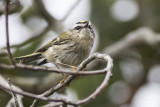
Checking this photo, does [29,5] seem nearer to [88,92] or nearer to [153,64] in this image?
[88,92]

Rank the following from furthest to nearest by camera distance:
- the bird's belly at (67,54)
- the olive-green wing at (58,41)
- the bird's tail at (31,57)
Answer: the olive-green wing at (58,41) < the bird's tail at (31,57) < the bird's belly at (67,54)

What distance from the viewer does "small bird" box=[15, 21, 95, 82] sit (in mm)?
4340

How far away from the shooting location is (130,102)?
5656mm

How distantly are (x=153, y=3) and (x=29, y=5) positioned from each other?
2745 mm

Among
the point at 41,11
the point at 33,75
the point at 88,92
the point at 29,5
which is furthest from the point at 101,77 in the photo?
the point at 29,5

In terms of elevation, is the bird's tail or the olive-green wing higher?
the olive-green wing

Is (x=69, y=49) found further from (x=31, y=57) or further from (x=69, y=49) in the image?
(x=31, y=57)

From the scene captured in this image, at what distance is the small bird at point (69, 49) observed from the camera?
4.34m

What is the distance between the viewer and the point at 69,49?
4477 millimetres

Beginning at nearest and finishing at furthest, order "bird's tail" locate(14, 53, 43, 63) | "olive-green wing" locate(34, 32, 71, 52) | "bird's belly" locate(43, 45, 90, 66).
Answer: "bird's belly" locate(43, 45, 90, 66), "bird's tail" locate(14, 53, 43, 63), "olive-green wing" locate(34, 32, 71, 52)

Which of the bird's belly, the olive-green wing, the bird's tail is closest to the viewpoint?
the bird's belly

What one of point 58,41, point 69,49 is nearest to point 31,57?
point 58,41

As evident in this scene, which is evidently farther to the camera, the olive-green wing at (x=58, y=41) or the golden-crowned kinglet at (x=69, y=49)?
the olive-green wing at (x=58, y=41)

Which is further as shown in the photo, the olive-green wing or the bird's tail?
the olive-green wing
